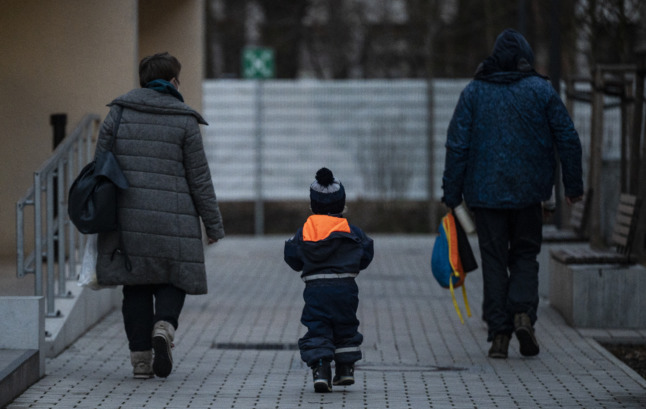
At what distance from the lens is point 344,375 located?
622 centimetres

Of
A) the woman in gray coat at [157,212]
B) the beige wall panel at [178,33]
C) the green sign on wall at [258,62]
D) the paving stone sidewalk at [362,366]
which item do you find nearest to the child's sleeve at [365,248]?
the paving stone sidewalk at [362,366]

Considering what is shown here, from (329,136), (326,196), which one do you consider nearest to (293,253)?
(326,196)

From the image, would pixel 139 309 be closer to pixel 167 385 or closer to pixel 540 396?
pixel 167 385

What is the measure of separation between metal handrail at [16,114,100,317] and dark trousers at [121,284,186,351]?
60 centimetres

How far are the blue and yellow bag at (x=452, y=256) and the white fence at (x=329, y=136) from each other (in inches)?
403

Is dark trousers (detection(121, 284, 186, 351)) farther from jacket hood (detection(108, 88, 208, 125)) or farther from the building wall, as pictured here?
the building wall

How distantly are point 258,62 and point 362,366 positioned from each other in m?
10.6

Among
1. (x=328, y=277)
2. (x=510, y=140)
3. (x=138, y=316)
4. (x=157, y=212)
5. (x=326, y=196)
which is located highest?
(x=510, y=140)

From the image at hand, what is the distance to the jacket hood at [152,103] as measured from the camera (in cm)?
644

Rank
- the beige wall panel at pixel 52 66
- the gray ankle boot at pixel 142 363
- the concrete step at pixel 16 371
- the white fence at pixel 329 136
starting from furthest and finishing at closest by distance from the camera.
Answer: the white fence at pixel 329 136
the beige wall panel at pixel 52 66
the gray ankle boot at pixel 142 363
the concrete step at pixel 16 371

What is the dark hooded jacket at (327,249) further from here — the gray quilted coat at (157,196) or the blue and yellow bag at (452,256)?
the blue and yellow bag at (452,256)

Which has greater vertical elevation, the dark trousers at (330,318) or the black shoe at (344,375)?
the dark trousers at (330,318)

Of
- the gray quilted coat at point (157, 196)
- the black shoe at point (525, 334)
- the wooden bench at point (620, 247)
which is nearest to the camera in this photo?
the gray quilted coat at point (157, 196)

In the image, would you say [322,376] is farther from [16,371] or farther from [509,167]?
[509,167]
